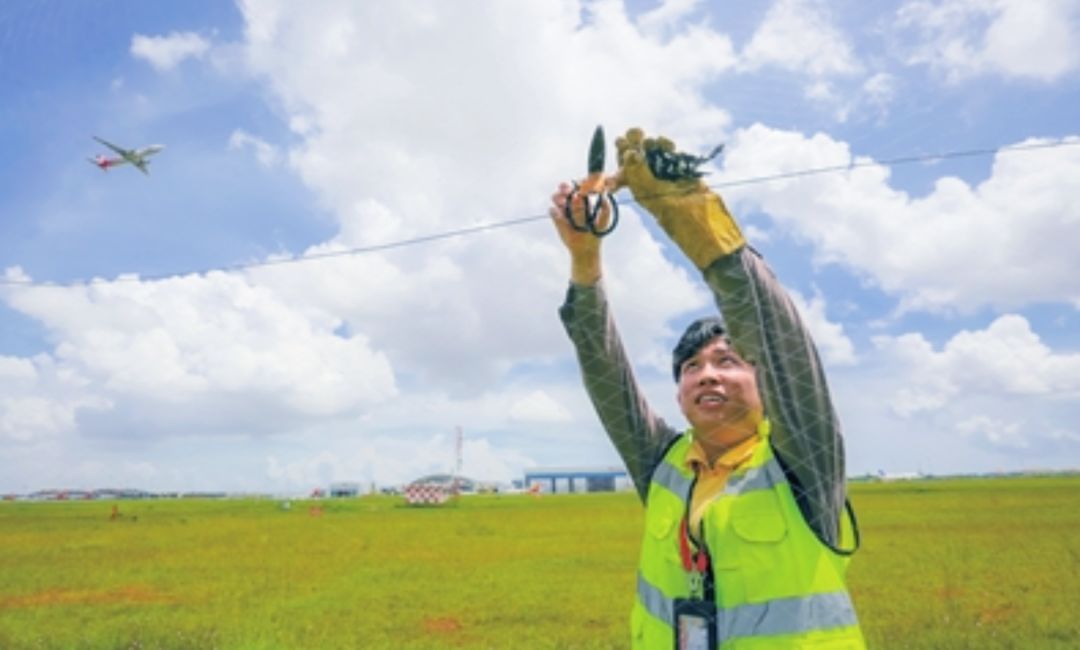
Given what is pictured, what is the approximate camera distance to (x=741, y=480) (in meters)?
2.20

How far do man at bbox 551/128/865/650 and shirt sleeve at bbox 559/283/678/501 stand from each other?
0.83 feet

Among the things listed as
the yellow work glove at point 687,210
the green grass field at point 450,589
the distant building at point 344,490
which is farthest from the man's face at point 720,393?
the distant building at point 344,490

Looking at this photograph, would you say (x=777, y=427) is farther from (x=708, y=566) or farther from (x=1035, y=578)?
(x=1035, y=578)

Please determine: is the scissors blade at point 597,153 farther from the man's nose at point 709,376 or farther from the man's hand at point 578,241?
the man's nose at point 709,376

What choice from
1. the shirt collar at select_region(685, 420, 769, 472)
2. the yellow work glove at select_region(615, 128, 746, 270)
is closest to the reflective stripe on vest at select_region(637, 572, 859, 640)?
the shirt collar at select_region(685, 420, 769, 472)

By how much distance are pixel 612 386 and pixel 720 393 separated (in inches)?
16.6

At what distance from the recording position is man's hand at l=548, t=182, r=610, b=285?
8.02 ft

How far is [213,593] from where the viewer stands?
15.7 meters

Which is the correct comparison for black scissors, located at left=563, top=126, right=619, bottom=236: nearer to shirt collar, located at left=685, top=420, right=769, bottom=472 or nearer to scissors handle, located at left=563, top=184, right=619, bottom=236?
scissors handle, located at left=563, top=184, right=619, bottom=236

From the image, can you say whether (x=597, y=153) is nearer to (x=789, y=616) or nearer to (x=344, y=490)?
(x=789, y=616)

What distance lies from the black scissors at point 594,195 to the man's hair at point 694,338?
378 mm

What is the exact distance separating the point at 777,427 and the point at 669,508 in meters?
0.41

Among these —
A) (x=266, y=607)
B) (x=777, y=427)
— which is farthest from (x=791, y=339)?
(x=266, y=607)

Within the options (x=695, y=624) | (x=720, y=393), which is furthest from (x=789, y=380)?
(x=695, y=624)
